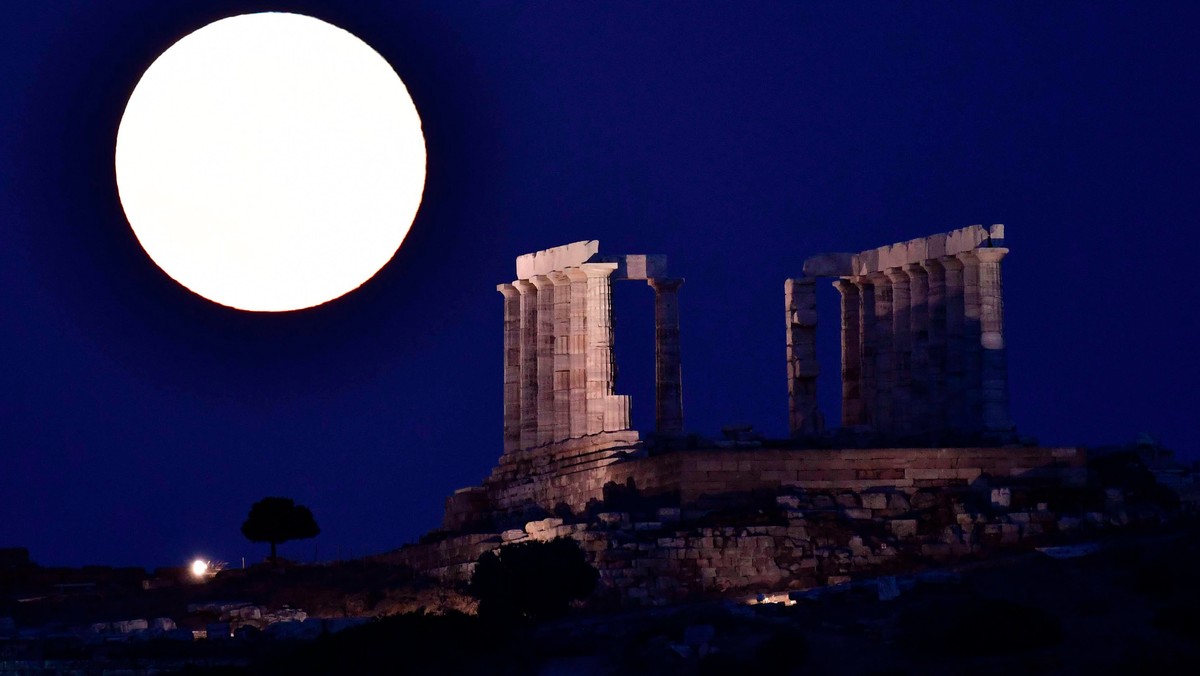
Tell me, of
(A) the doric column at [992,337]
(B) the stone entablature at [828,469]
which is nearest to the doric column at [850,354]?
(A) the doric column at [992,337]

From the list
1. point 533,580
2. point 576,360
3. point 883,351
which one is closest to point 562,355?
point 576,360

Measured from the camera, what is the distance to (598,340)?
77312 mm

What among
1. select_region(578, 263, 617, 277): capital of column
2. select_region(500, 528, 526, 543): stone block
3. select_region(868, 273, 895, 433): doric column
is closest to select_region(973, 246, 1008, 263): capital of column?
select_region(868, 273, 895, 433): doric column

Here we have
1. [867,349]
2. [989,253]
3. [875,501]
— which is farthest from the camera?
[867,349]

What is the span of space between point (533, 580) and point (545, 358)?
58.4 feet

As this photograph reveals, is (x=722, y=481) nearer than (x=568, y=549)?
No

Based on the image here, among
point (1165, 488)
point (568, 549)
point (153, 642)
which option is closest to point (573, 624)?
point (568, 549)

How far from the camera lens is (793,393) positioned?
78.6 meters

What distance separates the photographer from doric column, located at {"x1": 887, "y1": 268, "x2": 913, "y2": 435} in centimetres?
7838

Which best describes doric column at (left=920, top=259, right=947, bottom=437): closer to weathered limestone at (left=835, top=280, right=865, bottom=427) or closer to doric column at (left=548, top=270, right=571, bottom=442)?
weathered limestone at (left=835, top=280, right=865, bottom=427)

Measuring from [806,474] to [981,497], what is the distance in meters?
3.91

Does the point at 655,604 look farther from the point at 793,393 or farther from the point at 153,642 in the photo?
the point at 793,393

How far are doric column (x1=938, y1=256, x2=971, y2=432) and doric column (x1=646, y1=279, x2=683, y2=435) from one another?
6837 millimetres

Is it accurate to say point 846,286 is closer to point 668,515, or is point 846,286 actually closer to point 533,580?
point 668,515
